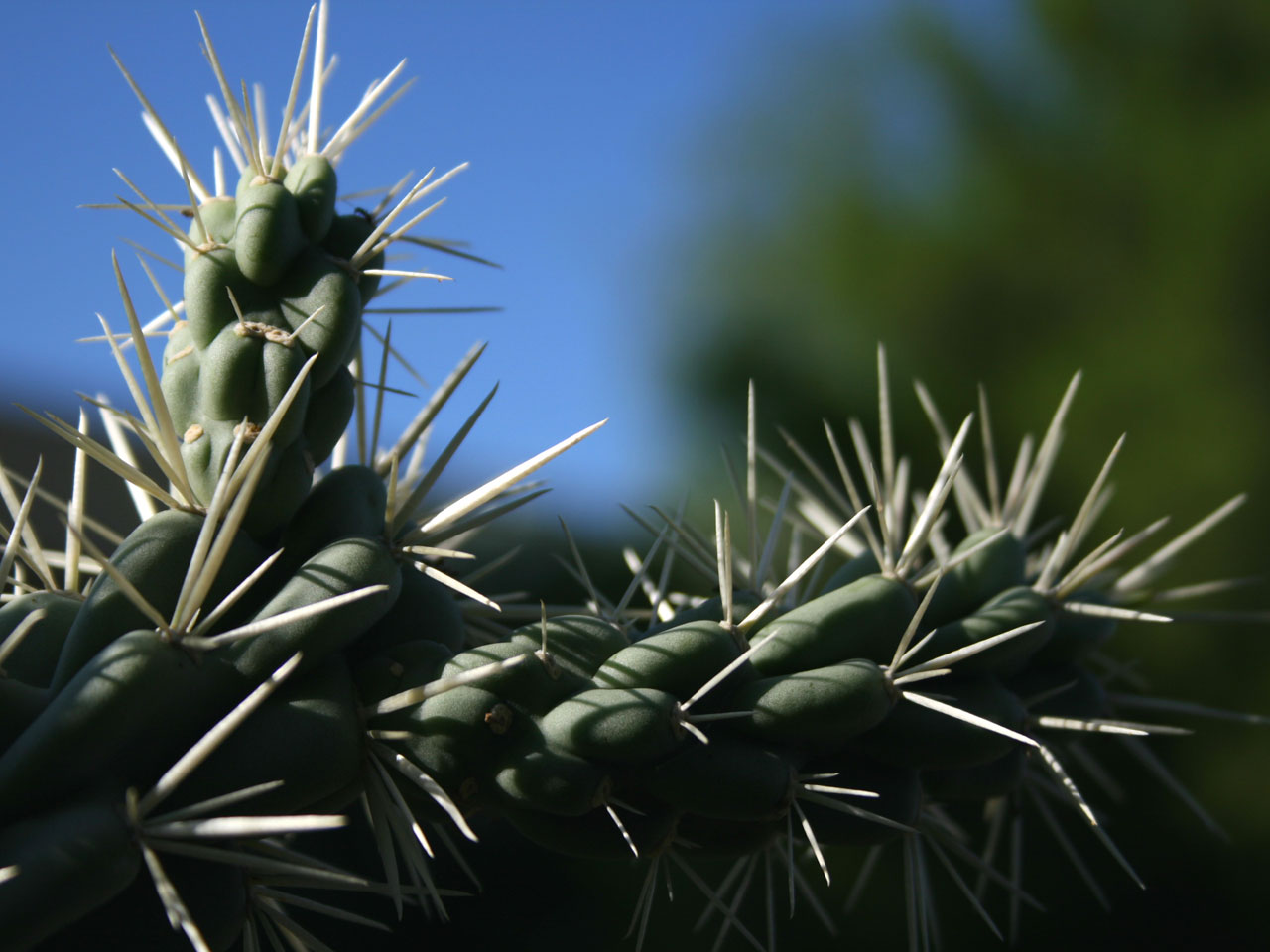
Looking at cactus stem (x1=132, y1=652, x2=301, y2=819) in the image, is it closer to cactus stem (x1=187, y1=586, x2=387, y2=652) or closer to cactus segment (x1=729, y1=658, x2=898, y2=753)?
cactus stem (x1=187, y1=586, x2=387, y2=652)

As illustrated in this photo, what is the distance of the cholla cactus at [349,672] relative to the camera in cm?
52

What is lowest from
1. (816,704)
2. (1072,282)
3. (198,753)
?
(1072,282)

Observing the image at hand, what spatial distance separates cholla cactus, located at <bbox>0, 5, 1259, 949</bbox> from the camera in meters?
0.52

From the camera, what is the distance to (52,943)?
0.50m

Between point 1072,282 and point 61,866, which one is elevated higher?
point 61,866

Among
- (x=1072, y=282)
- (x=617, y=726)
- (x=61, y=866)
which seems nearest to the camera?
(x=61, y=866)

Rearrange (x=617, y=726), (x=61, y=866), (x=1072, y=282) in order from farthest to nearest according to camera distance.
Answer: (x=1072, y=282)
(x=617, y=726)
(x=61, y=866)

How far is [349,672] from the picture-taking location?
0.61 m

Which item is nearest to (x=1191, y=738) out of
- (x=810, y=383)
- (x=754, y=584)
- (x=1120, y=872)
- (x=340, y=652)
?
(x=1120, y=872)

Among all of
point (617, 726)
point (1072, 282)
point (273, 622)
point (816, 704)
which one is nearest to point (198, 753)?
point (273, 622)

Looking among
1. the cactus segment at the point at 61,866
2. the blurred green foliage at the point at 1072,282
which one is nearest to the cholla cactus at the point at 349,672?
the cactus segment at the point at 61,866

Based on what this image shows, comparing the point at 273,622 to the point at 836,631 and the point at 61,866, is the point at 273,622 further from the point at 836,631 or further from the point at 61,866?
the point at 836,631

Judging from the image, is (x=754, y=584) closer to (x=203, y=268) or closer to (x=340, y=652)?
(x=340, y=652)

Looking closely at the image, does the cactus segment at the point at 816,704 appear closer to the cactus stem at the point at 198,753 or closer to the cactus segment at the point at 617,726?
the cactus segment at the point at 617,726
